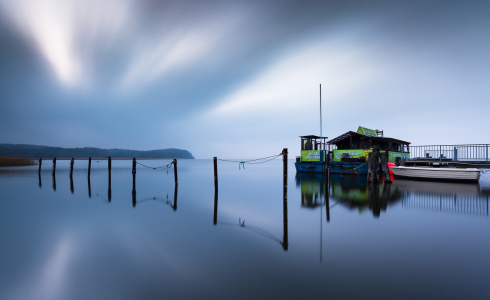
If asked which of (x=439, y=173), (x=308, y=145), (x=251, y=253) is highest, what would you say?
(x=308, y=145)

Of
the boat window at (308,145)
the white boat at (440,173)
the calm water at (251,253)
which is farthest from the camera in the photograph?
the boat window at (308,145)

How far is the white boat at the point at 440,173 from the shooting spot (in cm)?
1928

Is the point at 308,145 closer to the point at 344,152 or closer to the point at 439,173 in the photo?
the point at 344,152

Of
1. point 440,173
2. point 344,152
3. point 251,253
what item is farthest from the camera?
point 344,152

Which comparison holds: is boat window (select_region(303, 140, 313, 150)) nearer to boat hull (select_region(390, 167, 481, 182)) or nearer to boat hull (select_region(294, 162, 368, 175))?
boat hull (select_region(294, 162, 368, 175))

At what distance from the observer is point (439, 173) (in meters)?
20.1

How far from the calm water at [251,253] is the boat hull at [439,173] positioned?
10.3m

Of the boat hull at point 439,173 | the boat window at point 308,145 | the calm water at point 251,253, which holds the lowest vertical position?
the calm water at point 251,253

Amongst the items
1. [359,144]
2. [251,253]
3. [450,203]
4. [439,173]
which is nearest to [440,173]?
[439,173]

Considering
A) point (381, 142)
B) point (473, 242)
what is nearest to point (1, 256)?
point (473, 242)

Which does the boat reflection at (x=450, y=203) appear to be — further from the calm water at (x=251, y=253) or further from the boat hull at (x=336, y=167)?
the boat hull at (x=336, y=167)

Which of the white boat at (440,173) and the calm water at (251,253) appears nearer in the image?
the calm water at (251,253)

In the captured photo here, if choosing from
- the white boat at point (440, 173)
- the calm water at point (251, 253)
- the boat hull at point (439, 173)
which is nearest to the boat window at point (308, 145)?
the boat hull at point (439, 173)

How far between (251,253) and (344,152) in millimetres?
23332
